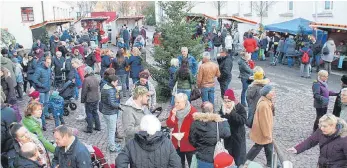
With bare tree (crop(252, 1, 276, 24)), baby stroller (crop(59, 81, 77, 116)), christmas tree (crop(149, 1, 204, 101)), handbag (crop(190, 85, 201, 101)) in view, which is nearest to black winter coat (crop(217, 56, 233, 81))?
christmas tree (crop(149, 1, 204, 101))

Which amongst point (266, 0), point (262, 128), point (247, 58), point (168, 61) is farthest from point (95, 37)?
point (262, 128)

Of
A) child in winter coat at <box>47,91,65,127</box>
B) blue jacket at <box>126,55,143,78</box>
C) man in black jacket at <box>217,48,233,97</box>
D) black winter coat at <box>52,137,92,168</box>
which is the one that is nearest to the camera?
black winter coat at <box>52,137,92,168</box>

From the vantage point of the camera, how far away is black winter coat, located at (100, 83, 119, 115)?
8.07 m

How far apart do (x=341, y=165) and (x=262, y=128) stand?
64.0 inches

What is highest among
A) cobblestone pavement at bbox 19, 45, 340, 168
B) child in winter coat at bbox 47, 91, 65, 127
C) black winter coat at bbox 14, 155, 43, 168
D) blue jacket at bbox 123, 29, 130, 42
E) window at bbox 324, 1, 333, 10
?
window at bbox 324, 1, 333, 10

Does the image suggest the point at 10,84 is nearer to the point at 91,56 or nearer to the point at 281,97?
the point at 91,56

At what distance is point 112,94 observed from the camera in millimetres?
8141

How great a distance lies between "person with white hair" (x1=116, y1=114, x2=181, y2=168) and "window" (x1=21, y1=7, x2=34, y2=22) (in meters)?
26.3

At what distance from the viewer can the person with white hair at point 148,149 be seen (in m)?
4.54

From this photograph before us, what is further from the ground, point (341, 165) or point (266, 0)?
point (266, 0)

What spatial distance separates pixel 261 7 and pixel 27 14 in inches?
641

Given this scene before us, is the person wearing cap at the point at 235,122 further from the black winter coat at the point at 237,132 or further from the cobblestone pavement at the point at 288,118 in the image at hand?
the cobblestone pavement at the point at 288,118

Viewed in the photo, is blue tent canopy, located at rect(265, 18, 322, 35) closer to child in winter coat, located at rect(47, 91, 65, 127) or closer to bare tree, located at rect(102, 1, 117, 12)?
child in winter coat, located at rect(47, 91, 65, 127)

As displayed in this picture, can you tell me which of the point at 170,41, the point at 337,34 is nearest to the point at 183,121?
the point at 170,41
